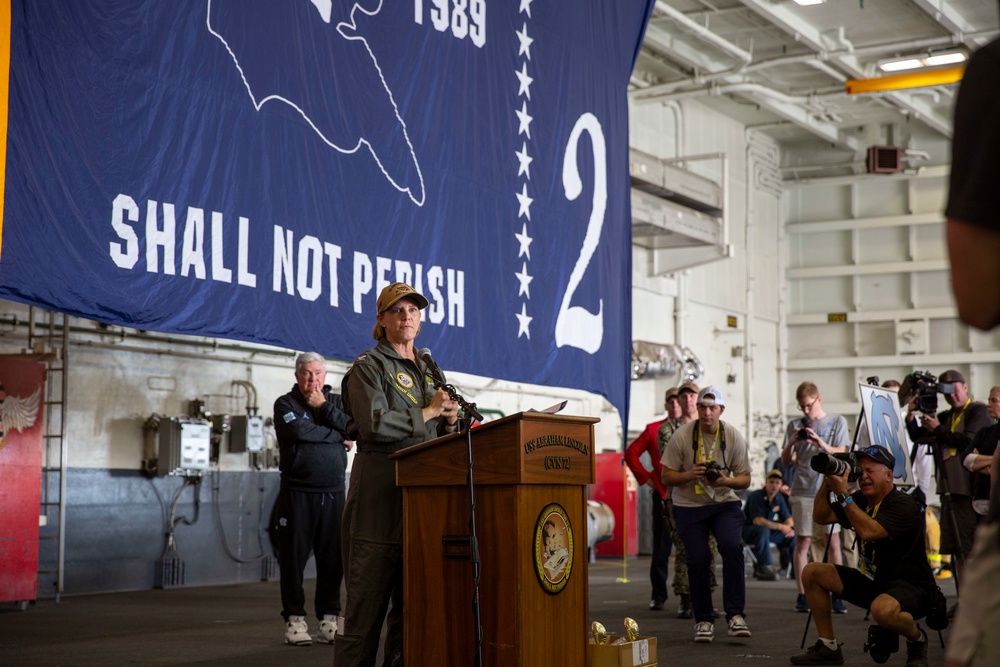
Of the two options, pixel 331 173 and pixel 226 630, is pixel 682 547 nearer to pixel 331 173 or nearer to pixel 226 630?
pixel 226 630

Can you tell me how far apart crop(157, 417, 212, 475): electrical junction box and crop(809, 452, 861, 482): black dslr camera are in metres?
7.27

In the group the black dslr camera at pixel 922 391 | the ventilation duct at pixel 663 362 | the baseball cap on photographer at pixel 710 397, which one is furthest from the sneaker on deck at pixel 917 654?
the ventilation duct at pixel 663 362

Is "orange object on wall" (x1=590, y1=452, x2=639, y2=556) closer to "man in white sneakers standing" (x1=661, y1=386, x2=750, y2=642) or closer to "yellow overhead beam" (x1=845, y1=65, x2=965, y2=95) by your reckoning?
"yellow overhead beam" (x1=845, y1=65, x2=965, y2=95)

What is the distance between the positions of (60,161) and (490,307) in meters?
3.87

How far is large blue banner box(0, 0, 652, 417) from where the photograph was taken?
5.57 meters

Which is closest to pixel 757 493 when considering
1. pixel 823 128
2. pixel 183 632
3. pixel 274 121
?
pixel 183 632

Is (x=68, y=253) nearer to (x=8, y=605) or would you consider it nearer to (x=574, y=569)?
(x=574, y=569)

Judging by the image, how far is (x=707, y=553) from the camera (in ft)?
25.1

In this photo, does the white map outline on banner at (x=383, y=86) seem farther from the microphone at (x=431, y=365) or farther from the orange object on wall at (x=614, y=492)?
the orange object on wall at (x=614, y=492)

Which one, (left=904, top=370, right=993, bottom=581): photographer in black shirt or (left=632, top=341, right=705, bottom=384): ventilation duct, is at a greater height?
(left=632, top=341, right=705, bottom=384): ventilation duct

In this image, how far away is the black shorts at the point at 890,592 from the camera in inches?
231

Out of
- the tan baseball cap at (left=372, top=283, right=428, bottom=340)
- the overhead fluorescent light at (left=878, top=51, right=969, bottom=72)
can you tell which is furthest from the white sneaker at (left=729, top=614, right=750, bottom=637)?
the overhead fluorescent light at (left=878, top=51, right=969, bottom=72)

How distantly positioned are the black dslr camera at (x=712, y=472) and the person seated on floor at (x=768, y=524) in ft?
21.0

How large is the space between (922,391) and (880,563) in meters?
3.15
